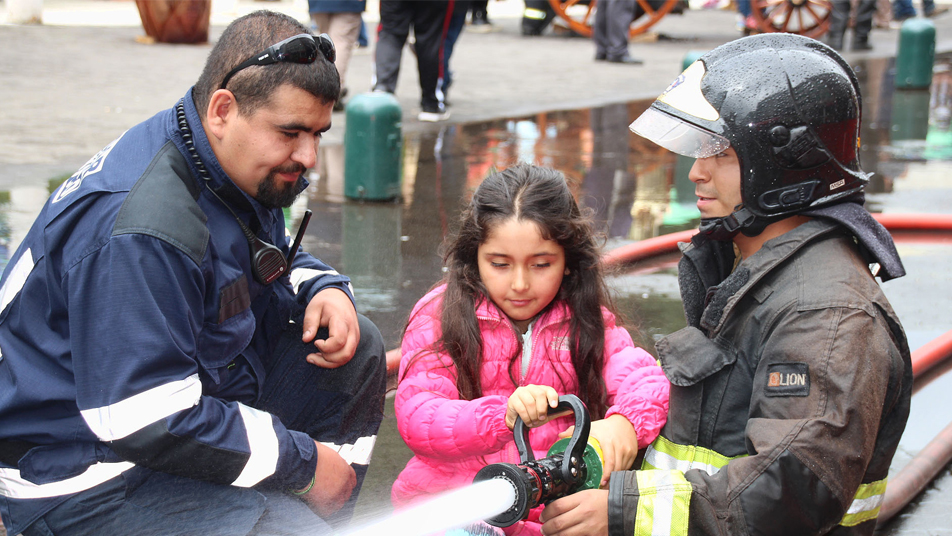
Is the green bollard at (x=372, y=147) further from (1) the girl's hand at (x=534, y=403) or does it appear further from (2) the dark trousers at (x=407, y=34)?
(1) the girl's hand at (x=534, y=403)

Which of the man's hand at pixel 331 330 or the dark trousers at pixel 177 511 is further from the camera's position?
the man's hand at pixel 331 330

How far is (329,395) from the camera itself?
2.71m

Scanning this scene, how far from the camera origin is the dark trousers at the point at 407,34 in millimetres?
7867

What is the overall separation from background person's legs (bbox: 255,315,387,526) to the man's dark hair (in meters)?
0.78

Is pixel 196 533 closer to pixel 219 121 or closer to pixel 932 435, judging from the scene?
pixel 219 121

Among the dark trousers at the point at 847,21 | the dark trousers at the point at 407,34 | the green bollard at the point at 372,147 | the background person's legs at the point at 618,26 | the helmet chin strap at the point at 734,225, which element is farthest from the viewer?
the dark trousers at the point at 847,21

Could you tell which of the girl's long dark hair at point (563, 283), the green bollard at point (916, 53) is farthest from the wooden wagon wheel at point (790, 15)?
the girl's long dark hair at point (563, 283)

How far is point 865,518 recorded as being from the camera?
6.97 feet

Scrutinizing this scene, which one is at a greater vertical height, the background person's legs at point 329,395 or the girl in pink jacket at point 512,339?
the girl in pink jacket at point 512,339

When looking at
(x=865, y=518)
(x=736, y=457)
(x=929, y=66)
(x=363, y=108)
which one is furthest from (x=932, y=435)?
(x=929, y=66)

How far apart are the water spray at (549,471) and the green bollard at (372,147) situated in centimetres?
386

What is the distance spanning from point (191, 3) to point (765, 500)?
11.7 meters

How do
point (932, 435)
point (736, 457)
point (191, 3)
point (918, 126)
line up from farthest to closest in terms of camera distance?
1. point (191, 3)
2. point (918, 126)
3. point (932, 435)
4. point (736, 457)

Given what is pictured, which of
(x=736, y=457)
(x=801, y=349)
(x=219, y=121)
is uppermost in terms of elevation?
(x=219, y=121)
